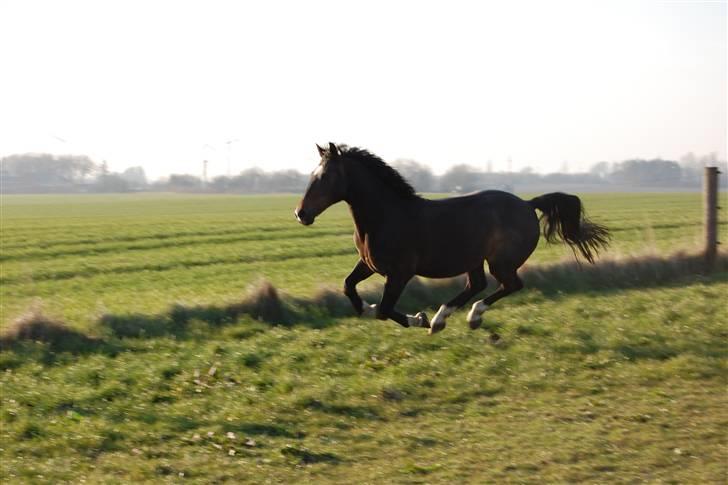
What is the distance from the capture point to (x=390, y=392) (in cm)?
1066

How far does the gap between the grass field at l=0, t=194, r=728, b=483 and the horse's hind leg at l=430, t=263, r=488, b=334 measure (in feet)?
7.15

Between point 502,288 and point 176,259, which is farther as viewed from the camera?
point 176,259

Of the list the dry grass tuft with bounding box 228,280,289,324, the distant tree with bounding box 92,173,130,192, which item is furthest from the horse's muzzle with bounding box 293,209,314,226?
the distant tree with bounding box 92,173,130,192

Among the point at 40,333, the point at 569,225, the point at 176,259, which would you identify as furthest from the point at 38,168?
the point at 569,225

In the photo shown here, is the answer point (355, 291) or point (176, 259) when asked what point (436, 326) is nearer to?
point (355, 291)

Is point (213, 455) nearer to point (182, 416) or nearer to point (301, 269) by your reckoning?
point (182, 416)

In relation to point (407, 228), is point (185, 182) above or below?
above

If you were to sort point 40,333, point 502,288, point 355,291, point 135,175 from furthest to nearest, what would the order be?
point 135,175 < point 40,333 < point 502,288 < point 355,291

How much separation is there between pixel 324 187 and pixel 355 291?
34.1 inches

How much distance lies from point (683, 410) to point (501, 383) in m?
2.31

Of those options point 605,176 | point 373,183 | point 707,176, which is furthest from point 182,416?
point 605,176

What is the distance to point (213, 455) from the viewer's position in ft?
29.9

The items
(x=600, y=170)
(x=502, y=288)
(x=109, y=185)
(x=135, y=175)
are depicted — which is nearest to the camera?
(x=502, y=288)

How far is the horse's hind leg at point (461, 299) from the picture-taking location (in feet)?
18.7
